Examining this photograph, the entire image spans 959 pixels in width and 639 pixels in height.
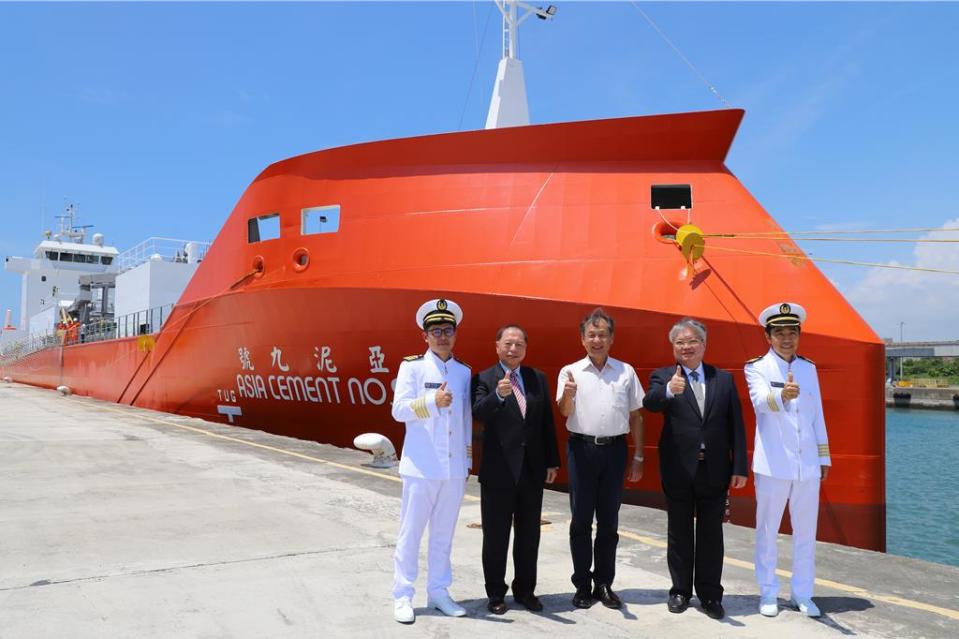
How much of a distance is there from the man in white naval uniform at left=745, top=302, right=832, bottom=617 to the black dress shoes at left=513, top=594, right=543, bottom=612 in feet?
3.69

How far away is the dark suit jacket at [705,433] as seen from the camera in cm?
353

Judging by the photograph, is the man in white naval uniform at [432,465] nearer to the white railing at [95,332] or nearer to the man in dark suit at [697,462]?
the man in dark suit at [697,462]

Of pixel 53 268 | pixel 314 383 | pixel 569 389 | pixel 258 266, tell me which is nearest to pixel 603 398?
pixel 569 389

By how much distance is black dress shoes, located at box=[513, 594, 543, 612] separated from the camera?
11.5 ft

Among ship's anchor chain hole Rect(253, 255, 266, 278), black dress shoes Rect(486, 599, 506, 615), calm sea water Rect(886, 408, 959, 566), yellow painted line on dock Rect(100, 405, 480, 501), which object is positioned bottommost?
calm sea water Rect(886, 408, 959, 566)

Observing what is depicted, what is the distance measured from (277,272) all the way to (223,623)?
6726 mm

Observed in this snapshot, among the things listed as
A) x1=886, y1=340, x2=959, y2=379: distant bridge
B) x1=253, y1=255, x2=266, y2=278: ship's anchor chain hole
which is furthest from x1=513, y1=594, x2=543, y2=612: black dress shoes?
x1=886, y1=340, x2=959, y2=379: distant bridge

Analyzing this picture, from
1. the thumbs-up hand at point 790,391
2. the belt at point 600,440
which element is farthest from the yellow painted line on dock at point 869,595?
the belt at point 600,440

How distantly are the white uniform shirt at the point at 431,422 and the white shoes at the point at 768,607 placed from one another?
1.64 m

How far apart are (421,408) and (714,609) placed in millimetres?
1761

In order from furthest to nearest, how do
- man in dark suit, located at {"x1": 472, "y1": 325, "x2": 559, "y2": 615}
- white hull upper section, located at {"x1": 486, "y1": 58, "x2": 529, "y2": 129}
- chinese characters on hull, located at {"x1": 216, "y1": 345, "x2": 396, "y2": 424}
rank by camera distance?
white hull upper section, located at {"x1": 486, "y1": 58, "x2": 529, "y2": 129}, chinese characters on hull, located at {"x1": 216, "y1": 345, "x2": 396, "y2": 424}, man in dark suit, located at {"x1": 472, "y1": 325, "x2": 559, "y2": 615}

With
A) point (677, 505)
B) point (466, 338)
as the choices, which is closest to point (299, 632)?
point (677, 505)

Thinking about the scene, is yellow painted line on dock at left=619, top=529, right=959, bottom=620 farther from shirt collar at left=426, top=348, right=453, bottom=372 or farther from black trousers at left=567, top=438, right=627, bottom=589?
shirt collar at left=426, top=348, right=453, bottom=372

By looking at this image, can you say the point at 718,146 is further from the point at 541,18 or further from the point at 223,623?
the point at 223,623
